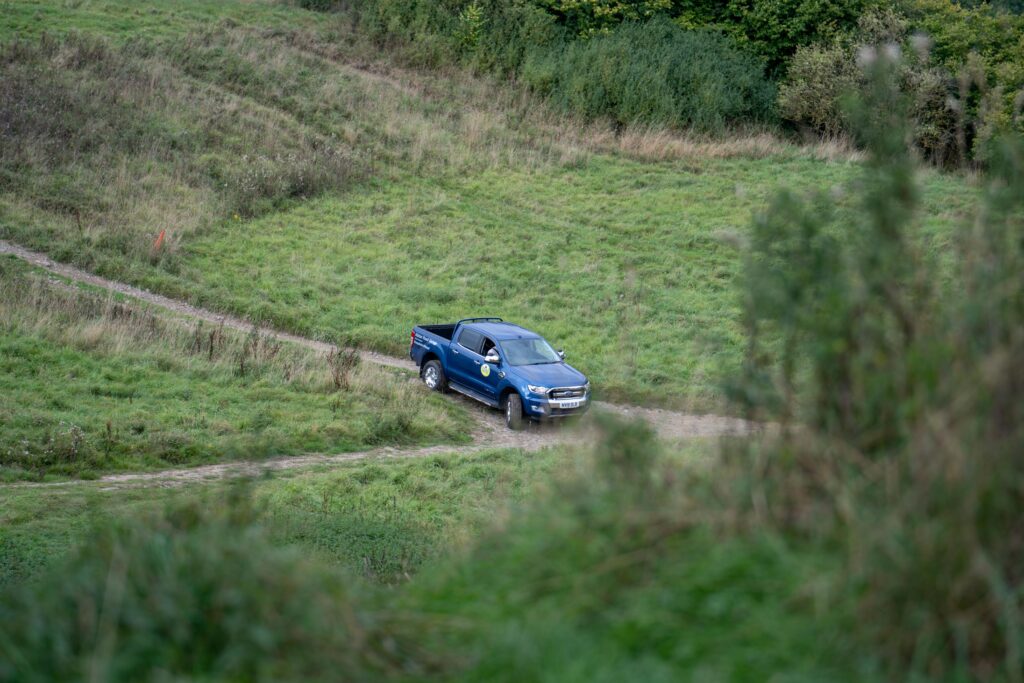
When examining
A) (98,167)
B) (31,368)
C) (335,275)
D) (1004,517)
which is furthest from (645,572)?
(98,167)

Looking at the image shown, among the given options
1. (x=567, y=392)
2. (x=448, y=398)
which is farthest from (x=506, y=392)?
(x=448, y=398)

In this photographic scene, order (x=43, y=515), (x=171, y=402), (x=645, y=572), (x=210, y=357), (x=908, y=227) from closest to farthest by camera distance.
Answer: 1. (x=645, y=572)
2. (x=908, y=227)
3. (x=43, y=515)
4. (x=171, y=402)
5. (x=210, y=357)

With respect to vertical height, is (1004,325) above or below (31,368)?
above

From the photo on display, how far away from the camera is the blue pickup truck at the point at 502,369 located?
2025cm

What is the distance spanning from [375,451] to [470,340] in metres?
4.74

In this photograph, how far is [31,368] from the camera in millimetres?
18391

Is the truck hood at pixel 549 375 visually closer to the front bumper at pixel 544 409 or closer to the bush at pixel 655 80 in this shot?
the front bumper at pixel 544 409

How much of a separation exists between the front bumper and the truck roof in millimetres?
1875

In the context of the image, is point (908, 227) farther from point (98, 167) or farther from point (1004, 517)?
point (98, 167)

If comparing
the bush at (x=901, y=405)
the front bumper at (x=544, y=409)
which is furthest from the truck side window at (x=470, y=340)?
the bush at (x=901, y=405)

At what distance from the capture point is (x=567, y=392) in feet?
66.6

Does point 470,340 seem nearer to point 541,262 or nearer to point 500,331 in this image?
point 500,331

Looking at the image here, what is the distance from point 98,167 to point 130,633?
95.9 ft

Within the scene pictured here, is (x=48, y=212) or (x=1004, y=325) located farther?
(x=48, y=212)
